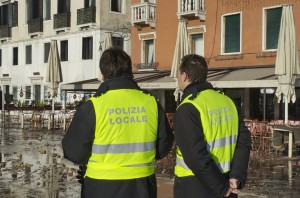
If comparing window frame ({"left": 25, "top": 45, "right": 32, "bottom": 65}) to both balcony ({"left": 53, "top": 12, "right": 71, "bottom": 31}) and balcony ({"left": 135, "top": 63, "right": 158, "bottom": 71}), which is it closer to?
balcony ({"left": 53, "top": 12, "right": 71, "bottom": 31})

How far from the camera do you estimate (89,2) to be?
33.6m

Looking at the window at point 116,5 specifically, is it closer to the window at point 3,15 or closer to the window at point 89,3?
the window at point 89,3

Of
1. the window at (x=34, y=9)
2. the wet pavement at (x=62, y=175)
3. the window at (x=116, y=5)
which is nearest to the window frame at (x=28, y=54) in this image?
the window at (x=34, y=9)

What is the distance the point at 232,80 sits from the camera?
1748 cm

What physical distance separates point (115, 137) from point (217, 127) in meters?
0.76

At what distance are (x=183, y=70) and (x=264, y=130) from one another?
11.5 meters

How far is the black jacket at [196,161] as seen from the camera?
3.83 metres

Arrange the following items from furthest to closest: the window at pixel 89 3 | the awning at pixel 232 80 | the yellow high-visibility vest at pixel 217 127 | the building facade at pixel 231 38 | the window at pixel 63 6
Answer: the window at pixel 63 6, the window at pixel 89 3, the building facade at pixel 231 38, the awning at pixel 232 80, the yellow high-visibility vest at pixel 217 127

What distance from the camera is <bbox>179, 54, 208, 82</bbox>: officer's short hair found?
13.4 ft

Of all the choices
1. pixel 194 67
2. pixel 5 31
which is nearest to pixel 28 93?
pixel 5 31

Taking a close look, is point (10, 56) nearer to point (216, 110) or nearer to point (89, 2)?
point (89, 2)

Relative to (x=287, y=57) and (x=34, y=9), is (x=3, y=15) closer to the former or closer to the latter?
(x=34, y=9)

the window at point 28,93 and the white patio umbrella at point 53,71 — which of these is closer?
the white patio umbrella at point 53,71

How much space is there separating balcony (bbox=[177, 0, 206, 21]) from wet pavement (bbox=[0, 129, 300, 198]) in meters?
10.5
